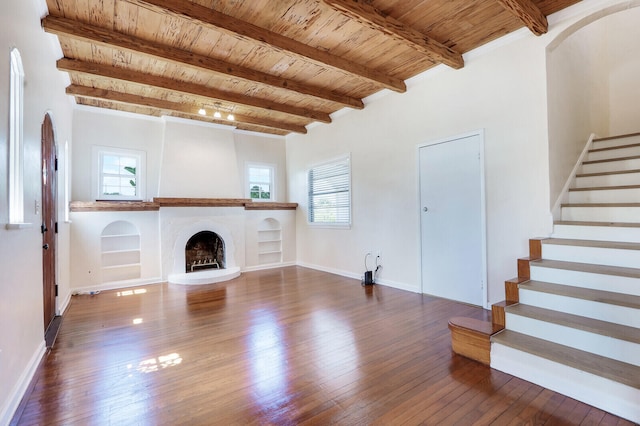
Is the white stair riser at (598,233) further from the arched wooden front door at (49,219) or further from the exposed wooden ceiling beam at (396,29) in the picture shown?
the arched wooden front door at (49,219)

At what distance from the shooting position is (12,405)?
1.69 metres

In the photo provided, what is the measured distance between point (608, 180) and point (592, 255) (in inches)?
51.3

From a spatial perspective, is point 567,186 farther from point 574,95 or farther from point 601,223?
point 574,95

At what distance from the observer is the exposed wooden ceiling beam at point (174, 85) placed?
350 centimetres

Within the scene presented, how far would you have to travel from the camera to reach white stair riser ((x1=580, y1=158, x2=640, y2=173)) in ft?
10.5

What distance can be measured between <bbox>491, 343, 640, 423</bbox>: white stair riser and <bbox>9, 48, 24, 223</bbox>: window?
3.38m

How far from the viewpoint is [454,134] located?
371 cm

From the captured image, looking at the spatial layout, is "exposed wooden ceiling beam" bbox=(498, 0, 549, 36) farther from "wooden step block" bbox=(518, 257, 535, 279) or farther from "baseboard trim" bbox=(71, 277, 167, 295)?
"baseboard trim" bbox=(71, 277, 167, 295)

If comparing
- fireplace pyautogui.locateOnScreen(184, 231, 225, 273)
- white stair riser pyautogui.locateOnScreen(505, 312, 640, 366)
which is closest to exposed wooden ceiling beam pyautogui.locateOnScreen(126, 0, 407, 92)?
white stair riser pyautogui.locateOnScreen(505, 312, 640, 366)

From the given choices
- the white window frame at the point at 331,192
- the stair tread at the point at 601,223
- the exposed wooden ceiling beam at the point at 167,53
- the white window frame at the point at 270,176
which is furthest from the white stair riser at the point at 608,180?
the white window frame at the point at 270,176

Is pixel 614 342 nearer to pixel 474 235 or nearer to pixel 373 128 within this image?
pixel 474 235

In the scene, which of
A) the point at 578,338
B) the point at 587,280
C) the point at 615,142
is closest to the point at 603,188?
the point at 615,142

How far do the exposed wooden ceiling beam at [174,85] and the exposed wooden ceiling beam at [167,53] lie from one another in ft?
2.71

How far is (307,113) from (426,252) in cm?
320
